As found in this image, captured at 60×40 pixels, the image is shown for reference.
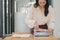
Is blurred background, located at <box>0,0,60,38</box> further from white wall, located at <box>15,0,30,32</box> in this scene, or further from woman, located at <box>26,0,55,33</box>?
woman, located at <box>26,0,55,33</box>

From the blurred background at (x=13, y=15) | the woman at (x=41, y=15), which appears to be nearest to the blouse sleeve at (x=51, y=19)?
the woman at (x=41, y=15)

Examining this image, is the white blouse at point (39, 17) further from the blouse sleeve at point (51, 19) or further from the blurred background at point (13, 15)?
the blurred background at point (13, 15)

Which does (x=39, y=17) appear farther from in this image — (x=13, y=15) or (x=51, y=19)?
(x=13, y=15)

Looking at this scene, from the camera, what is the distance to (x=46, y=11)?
1932 millimetres

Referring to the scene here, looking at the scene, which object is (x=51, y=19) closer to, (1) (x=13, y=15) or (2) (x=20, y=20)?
(2) (x=20, y=20)

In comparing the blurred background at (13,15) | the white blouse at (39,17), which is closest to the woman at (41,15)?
the white blouse at (39,17)

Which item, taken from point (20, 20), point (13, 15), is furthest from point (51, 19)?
point (13, 15)

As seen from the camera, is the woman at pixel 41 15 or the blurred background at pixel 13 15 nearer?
the woman at pixel 41 15

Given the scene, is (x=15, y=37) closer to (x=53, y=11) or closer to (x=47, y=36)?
(x=47, y=36)

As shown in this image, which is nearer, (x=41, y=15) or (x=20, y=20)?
(x=41, y=15)

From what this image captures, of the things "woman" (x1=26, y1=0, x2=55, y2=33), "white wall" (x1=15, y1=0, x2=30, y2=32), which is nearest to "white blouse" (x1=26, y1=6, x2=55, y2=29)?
"woman" (x1=26, y1=0, x2=55, y2=33)

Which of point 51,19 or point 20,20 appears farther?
point 20,20

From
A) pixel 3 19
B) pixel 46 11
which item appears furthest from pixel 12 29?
pixel 46 11

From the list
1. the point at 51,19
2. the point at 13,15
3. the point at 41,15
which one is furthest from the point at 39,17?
the point at 13,15
